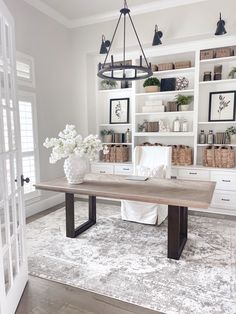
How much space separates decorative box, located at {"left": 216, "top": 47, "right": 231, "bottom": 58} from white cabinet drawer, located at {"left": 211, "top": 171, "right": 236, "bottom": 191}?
182cm

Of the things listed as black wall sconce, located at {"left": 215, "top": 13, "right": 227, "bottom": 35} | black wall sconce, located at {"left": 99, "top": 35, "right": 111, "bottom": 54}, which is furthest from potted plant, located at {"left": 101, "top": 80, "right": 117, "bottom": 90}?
black wall sconce, located at {"left": 215, "top": 13, "right": 227, "bottom": 35}

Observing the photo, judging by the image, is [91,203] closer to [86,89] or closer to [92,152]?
[92,152]

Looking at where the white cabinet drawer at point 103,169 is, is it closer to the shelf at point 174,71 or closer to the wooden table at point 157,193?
the wooden table at point 157,193

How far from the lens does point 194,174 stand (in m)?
3.88

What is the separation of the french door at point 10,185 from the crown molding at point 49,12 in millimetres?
2204

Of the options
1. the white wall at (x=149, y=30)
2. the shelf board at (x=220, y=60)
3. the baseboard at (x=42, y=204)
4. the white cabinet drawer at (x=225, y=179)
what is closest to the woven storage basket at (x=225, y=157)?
→ the white cabinet drawer at (x=225, y=179)

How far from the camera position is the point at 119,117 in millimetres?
4672

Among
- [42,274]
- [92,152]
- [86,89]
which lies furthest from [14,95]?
[86,89]

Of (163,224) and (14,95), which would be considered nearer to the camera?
(14,95)

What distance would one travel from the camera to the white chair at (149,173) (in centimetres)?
329

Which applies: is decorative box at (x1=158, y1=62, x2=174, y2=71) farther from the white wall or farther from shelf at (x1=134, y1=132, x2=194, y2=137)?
shelf at (x1=134, y1=132, x2=194, y2=137)

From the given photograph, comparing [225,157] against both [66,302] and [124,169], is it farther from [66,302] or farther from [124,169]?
[66,302]


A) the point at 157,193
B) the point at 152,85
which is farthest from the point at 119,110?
the point at 157,193

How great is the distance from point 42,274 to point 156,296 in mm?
1058
